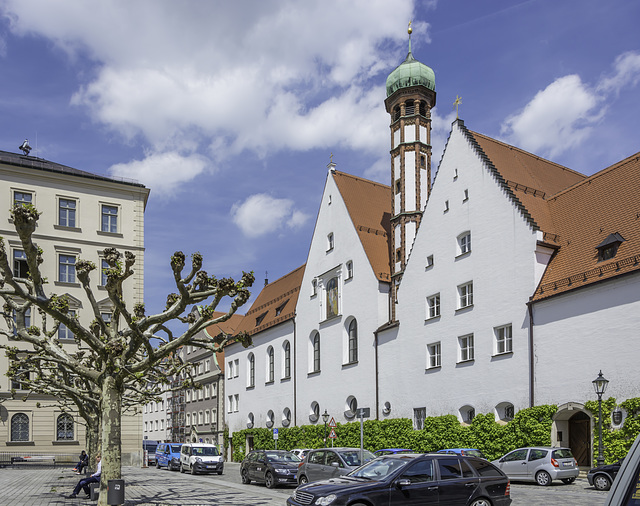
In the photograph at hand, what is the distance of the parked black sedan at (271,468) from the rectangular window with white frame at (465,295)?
11.7 meters

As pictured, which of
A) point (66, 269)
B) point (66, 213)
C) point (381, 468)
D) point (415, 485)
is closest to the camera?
point (415, 485)

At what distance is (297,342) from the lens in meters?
52.9

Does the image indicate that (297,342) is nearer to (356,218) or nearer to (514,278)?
(356,218)

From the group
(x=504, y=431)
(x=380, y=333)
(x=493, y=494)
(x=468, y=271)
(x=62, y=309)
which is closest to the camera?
(x=493, y=494)

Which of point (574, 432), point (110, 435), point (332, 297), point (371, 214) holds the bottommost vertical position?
point (574, 432)

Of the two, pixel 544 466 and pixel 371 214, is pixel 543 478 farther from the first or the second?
pixel 371 214

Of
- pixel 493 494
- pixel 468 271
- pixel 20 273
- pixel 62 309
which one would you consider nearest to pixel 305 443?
pixel 468 271

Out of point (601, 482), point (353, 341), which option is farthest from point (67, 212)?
point (601, 482)

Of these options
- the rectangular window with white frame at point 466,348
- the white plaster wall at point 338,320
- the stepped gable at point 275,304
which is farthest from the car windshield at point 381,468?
the stepped gable at point 275,304

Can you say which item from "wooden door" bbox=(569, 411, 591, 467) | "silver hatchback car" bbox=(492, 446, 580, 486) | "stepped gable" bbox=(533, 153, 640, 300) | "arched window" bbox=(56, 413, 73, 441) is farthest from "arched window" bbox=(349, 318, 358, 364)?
"arched window" bbox=(56, 413, 73, 441)

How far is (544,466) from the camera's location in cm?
2458

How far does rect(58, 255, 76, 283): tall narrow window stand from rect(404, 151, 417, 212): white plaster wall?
1012 inches

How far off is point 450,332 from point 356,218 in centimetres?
1438

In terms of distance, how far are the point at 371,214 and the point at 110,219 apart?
20929 mm
